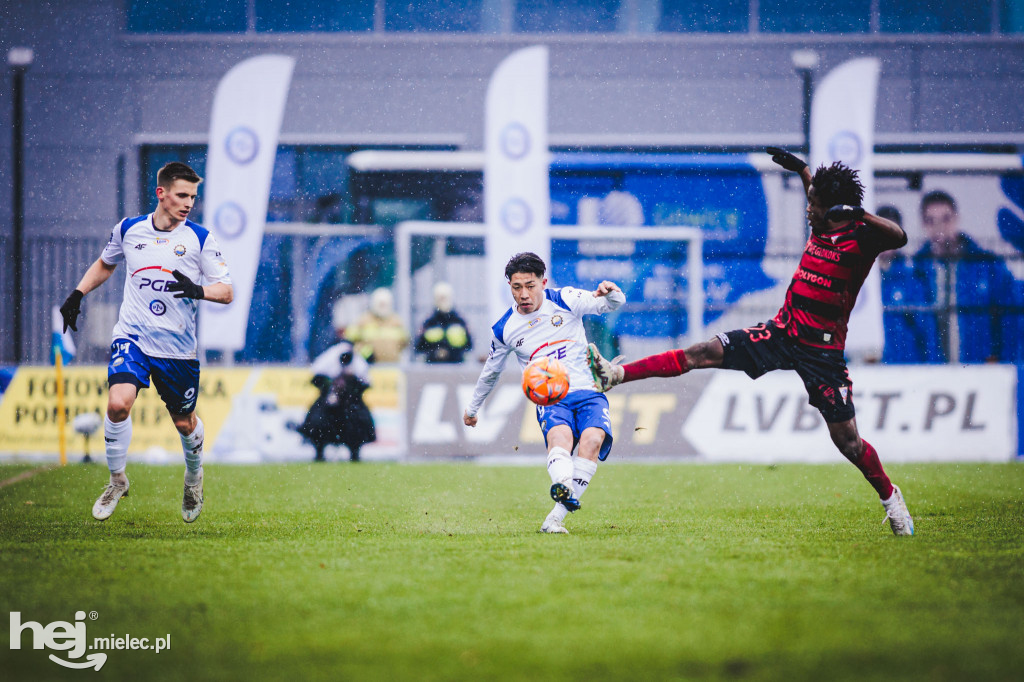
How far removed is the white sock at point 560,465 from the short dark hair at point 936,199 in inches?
500

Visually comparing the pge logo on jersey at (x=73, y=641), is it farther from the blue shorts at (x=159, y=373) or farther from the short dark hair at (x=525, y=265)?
the short dark hair at (x=525, y=265)

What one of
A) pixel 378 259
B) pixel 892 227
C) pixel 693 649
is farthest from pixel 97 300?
pixel 693 649

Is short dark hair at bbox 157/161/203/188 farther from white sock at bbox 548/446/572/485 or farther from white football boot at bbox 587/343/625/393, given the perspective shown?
white sock at bbox 548/446/572/485

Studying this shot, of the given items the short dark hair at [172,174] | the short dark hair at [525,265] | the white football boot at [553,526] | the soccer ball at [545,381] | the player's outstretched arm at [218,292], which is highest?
the short dark hair at [172,174]

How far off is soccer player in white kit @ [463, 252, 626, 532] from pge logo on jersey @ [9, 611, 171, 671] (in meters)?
3.06

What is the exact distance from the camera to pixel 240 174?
15352 mm

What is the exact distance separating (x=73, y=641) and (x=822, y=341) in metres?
4.50

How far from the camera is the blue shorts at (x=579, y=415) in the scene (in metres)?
6.43

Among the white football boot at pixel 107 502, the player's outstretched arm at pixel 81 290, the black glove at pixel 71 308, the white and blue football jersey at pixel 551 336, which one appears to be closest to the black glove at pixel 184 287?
the player's outstretched arm at pixel 81 290

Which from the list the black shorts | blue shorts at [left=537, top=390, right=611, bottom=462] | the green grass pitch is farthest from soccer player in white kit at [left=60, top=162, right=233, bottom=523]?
the black shorts

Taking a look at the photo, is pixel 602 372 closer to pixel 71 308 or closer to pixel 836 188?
pixel 836 188

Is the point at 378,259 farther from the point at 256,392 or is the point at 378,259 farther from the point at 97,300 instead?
the point at 97,300

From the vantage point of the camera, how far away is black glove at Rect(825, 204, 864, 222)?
5.78 metres

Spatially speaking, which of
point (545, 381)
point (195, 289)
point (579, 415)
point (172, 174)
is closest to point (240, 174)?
point (172, 174)
